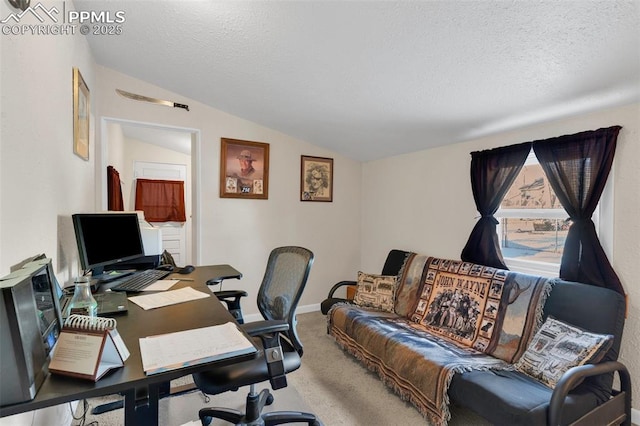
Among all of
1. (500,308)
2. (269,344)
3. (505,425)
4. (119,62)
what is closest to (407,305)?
(500,308)

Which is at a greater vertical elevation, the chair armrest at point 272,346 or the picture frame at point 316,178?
the picture frame at point 316,178

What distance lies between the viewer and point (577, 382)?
1.47 m

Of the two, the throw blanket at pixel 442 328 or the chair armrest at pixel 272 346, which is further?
the throw blanket at pixel 442 328

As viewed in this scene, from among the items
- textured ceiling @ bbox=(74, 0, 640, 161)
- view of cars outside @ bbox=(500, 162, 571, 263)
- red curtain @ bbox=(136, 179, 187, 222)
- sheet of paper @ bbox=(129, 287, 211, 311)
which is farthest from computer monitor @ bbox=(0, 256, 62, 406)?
red curtain @ bbox=(136, 179, 187, 222)

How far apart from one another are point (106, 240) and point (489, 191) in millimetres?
2829

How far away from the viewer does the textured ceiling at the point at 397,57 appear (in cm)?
144

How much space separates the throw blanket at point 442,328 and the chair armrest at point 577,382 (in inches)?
16.8

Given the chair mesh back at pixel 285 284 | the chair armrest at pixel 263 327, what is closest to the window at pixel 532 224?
the chair mesh back at pixel 285 284

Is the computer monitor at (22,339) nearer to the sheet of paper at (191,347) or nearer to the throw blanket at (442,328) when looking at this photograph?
the sheet of paper at (191,347)

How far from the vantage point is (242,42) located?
2.02 metres

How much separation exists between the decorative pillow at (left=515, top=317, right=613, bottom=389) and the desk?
1.75m

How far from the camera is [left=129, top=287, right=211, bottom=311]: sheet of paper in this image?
142cm

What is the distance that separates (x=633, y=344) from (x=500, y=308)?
71 cm

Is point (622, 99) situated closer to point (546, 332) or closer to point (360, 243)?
point (546, 332)
